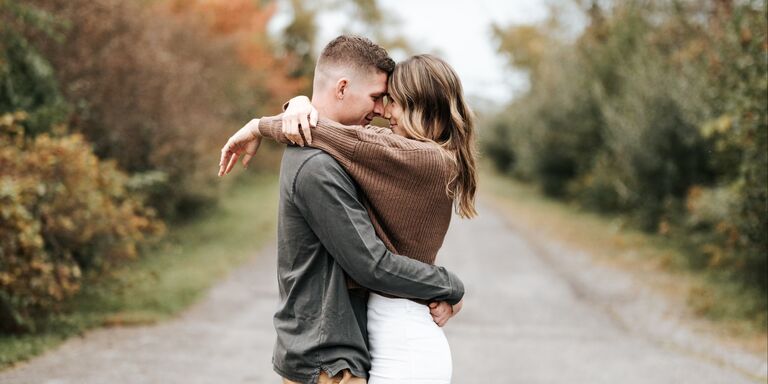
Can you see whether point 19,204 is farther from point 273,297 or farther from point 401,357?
point 401,357

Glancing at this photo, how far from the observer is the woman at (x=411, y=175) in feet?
8.50

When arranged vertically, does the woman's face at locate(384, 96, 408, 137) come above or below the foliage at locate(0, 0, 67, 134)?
below

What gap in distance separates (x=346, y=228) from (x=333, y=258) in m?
0.19

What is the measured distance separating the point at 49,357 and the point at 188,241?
7.36 meters

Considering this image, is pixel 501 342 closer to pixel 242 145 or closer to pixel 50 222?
pixel 50 222

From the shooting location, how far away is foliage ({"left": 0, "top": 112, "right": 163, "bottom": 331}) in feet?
20.5

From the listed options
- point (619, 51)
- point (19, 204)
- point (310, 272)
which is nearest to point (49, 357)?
point (19, 204)

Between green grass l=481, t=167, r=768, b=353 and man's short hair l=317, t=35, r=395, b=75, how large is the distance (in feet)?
19.9

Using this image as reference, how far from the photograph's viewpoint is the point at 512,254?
44.8 ft

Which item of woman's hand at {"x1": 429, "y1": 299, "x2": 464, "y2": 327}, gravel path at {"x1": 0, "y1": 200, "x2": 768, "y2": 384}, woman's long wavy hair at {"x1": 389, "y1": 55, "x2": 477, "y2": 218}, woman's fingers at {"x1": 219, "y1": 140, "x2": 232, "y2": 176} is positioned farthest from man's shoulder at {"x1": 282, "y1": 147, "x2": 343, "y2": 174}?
gravel path at {"x1": 0, "y1": 200, "x2": 768, "y2": 384}

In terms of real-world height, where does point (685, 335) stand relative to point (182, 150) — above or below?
below

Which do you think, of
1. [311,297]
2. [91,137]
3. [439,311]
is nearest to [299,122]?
[311,297]

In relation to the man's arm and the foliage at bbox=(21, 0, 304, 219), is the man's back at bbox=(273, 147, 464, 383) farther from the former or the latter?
the foliage at bbox=(21, 0, 304, 219)

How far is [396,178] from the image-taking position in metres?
2.61
